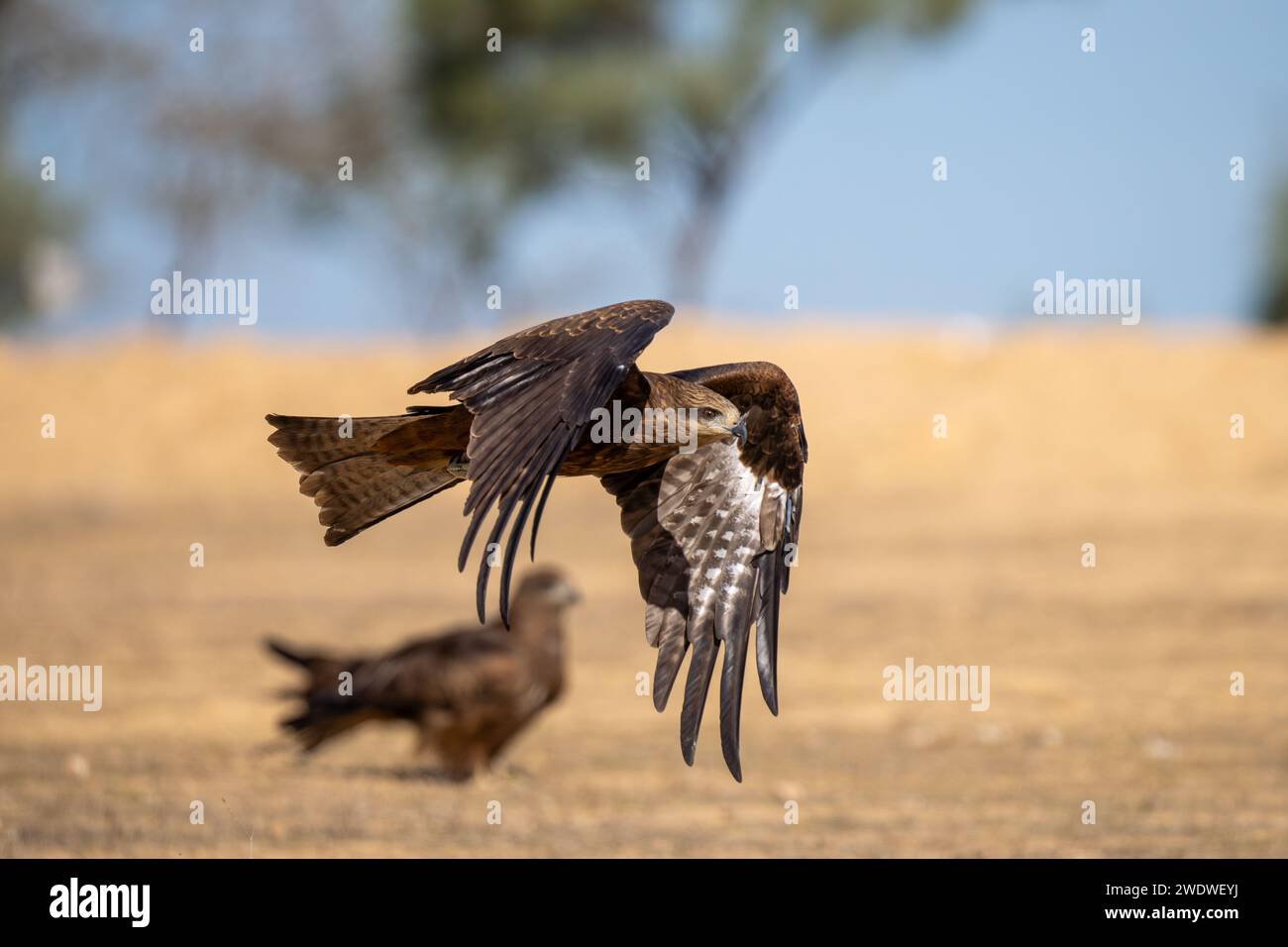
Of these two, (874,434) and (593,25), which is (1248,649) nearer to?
(874,434)

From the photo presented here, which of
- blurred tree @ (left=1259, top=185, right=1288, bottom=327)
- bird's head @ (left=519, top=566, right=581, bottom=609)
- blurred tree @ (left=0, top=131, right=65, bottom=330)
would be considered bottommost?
bird's head @ (left=519, top=566, right=581, bottom=609)

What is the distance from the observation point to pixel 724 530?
7867 millimetres

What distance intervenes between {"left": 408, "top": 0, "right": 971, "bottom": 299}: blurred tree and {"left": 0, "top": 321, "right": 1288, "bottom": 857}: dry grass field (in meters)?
13.7

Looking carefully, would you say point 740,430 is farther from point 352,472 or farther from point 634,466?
point 352,472

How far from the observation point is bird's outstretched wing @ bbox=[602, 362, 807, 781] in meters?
7.52

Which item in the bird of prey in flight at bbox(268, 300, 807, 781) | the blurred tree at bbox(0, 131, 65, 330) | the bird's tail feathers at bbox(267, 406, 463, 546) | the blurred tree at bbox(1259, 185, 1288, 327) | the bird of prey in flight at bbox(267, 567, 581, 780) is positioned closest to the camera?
the bird of prey in flight at bbox(268, 300, 807, 781)

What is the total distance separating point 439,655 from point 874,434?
16.1 m

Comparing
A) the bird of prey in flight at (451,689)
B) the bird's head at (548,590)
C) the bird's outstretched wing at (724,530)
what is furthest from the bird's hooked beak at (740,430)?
the bird's head at (548,590)

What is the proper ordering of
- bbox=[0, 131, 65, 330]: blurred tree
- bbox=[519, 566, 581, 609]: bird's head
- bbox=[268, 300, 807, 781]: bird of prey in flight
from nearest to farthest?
bbox=[268, 300, 807, 781]: bird of prey in flight < bbox=[519, 566, 581, 609]: bird's head < bbox=[0, 131, 65, 330]: blurred tree

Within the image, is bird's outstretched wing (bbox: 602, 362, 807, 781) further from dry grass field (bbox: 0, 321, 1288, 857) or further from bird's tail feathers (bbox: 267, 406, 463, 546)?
dry grass field (bbox: 0, 321, 1288, 857)

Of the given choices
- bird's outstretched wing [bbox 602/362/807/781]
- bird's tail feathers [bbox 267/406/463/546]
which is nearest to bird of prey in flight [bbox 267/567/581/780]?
bird's outstretched wing [bbox 602/362/807/781]

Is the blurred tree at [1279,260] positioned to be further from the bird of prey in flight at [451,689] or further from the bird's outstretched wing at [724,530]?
the bird's outstretched wing at [724,530]

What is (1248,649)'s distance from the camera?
15.4 m

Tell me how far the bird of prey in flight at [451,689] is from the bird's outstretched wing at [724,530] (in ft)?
7.57
